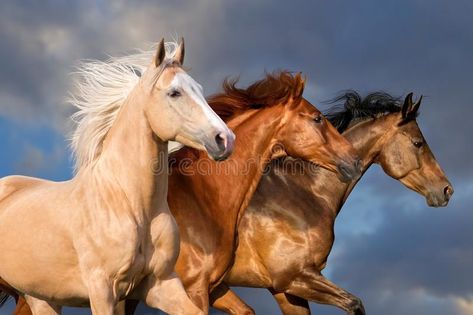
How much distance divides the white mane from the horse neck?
28cm

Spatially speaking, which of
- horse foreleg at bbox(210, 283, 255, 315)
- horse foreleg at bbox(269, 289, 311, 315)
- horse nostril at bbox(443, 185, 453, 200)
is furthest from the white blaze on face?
horse nostril at bbox(443, 185, 453, 200)

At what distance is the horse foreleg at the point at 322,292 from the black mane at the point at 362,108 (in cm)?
199

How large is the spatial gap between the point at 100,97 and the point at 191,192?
1615 mm

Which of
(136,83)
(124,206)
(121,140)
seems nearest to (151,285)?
(124,206)

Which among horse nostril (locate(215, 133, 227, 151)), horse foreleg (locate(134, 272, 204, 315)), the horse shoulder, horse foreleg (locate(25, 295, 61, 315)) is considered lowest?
horse foreleg (locate(25, 295, 61, 315))

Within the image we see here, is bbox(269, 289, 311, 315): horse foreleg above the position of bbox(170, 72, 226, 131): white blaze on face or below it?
below

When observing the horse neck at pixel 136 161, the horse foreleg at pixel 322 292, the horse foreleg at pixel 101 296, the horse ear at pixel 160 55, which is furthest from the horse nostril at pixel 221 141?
the horse foreleg at pixel 322 292

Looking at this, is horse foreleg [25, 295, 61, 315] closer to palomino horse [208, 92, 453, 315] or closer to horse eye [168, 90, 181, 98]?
palomino horse [208, 92, 453, 315]

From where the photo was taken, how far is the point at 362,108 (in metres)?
9.05

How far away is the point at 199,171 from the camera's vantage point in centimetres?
691

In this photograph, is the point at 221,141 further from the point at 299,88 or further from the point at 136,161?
the point at 299,88

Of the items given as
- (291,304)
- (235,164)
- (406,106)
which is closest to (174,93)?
(235,164)

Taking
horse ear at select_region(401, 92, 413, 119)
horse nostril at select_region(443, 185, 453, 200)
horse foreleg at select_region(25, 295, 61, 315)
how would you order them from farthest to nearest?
horse nostril at select_region(443, 185, 453, 200) < horse ear at select_region(401, 92, 413, 119) < horse foreleg at select_region(25, 295, 61, 315)

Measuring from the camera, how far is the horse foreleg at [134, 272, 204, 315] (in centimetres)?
477
